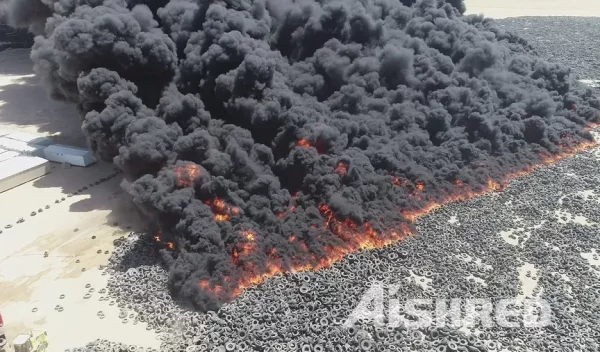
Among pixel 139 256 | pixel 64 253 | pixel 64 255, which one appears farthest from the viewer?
pixel 64 253

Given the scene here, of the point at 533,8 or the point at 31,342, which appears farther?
the point at 533,8

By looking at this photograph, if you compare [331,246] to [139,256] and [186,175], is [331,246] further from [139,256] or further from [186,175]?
[139,256]

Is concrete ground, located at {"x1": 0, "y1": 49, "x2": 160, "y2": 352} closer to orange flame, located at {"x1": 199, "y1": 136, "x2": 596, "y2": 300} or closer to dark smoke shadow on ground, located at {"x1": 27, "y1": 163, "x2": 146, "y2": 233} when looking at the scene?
dark smoke shadow on ground, located at {"x1": 27, "y1": 163, "x2": 146, "y2": 233}

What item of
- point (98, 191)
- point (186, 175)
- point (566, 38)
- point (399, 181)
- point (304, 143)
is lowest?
point (98, 191)

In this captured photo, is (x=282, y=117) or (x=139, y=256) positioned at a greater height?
(x=282, y=117)

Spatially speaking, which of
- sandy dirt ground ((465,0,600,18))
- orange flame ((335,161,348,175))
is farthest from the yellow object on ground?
sandy dirt ground ((465,0,600,18))

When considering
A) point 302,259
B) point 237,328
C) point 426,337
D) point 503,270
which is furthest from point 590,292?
point 237,328

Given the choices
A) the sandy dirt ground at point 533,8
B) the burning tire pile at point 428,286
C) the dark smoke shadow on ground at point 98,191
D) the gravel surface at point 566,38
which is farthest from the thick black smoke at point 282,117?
the sandy dirt ground at point 533,8

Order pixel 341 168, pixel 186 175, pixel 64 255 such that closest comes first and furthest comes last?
1. pixel 186 175
2. pixel 64 255
3. pixel 341 168

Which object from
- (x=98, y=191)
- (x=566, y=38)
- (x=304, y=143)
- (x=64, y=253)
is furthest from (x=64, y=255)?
(x=566, y=38)
